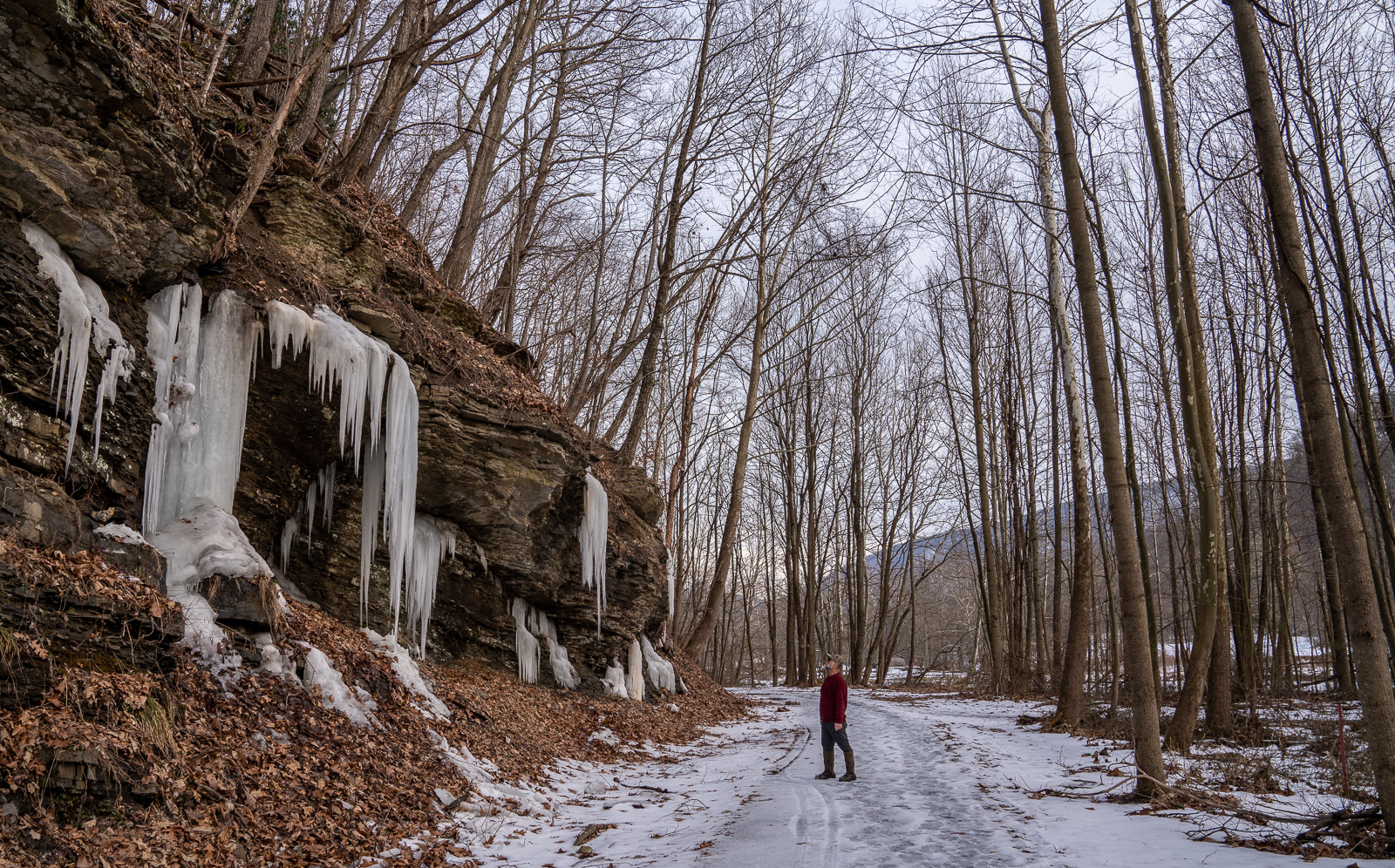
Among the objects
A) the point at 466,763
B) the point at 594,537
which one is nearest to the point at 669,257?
the point at 594,537

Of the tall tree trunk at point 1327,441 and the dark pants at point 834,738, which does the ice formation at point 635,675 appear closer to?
the dark pants at point 834,738

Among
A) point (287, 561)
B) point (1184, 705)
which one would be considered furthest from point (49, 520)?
point (1184, 705)

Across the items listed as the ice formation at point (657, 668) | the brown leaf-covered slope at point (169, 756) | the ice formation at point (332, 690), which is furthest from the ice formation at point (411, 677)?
the ice formation at point (657, 668)

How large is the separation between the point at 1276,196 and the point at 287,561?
9.64 metres

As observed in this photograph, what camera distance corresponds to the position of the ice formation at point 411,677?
23.8 ft

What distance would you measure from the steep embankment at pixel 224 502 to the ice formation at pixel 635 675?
1.64 metres

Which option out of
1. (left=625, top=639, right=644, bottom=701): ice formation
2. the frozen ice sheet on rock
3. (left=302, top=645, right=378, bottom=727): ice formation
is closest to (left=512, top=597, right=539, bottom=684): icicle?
(left=625, top=639, right=644, bottom=701): ice formation

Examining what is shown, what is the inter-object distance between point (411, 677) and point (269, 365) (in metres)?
3.46

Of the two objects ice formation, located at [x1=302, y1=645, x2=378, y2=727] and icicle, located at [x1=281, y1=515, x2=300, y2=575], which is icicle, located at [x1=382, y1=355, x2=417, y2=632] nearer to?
icicle, located at [x1=281, y1=515, x2=300, y2=575]

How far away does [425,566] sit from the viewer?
9242 millimetres

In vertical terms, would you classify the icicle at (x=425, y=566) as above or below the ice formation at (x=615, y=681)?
above

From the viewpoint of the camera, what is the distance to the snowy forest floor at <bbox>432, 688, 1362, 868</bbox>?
4500 mm

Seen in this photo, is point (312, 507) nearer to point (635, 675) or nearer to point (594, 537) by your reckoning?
point (594, 537)

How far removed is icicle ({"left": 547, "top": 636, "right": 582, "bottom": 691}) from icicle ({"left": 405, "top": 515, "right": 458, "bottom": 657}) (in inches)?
82.6
